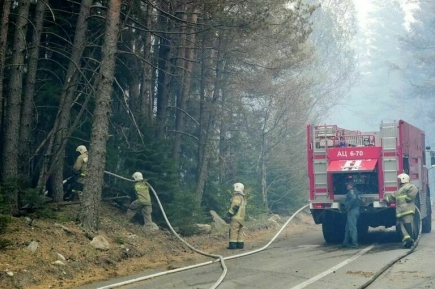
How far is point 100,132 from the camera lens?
13.4 m

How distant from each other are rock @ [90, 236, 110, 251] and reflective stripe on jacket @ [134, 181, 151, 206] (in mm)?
3050

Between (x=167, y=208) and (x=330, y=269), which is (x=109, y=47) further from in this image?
(x=330, y=269)

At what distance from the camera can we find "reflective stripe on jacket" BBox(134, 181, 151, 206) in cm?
1541

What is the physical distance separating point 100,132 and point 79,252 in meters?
3.02

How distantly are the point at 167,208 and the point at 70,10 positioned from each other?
20.7ft

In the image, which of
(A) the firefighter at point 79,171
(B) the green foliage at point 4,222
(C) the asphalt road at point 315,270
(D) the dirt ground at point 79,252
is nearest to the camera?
(C) the asphalt road at point 315,270

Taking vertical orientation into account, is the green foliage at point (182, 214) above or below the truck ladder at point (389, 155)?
below

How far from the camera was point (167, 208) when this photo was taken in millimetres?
16359

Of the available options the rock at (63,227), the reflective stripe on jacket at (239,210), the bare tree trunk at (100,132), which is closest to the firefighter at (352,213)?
the reflective stripe on jacket at (239,210)

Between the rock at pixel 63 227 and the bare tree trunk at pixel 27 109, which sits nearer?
the rock at pixel 63 227

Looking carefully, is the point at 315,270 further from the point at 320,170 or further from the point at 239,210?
the point at 320,170

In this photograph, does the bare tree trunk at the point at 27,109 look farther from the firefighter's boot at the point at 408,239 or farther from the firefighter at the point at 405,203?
the firefighter's boot at the point at 408,239

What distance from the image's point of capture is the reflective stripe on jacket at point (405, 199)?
574 inches

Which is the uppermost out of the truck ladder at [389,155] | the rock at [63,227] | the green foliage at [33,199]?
the truck ladder at [389,155]
